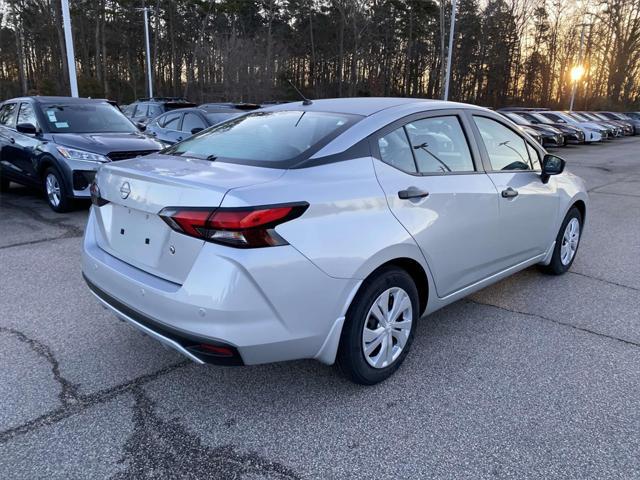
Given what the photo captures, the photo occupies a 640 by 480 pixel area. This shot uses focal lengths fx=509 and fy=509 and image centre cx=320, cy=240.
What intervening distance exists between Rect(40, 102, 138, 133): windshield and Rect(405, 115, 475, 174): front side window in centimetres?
633

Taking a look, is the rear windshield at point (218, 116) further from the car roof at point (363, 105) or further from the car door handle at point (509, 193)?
the car door handle at point (509, 193)

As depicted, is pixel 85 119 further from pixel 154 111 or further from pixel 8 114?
pixel 154 111

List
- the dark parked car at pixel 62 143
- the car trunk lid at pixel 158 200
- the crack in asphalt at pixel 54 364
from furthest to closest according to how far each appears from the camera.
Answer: the dark parked car at pixel 62 143 < the crack in asphalt at pixel 54 364 < the car trunk lid at pixel 158 200

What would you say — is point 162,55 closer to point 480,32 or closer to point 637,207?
point 480,32

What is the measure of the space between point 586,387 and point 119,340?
2948 mm

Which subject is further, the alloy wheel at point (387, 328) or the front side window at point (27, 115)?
the front side window at point (27, 115)

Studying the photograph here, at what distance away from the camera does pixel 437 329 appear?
12.2ft

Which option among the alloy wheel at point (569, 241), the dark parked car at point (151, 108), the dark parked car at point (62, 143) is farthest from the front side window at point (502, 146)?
the dark parked car at point (151, 108)

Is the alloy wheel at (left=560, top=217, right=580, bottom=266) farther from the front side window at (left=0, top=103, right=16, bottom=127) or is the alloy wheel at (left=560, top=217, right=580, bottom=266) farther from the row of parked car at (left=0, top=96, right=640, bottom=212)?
the front side window at (left=0, top=103, right=16, bottom=127)

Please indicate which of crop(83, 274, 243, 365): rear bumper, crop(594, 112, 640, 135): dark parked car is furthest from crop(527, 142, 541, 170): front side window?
crop(594, 112, 640, 135): dark parked car

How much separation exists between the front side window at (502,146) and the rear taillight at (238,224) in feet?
6.55

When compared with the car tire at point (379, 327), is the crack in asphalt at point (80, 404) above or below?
below

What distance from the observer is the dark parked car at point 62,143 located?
704cm

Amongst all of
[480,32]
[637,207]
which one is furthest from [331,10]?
[637,207]
